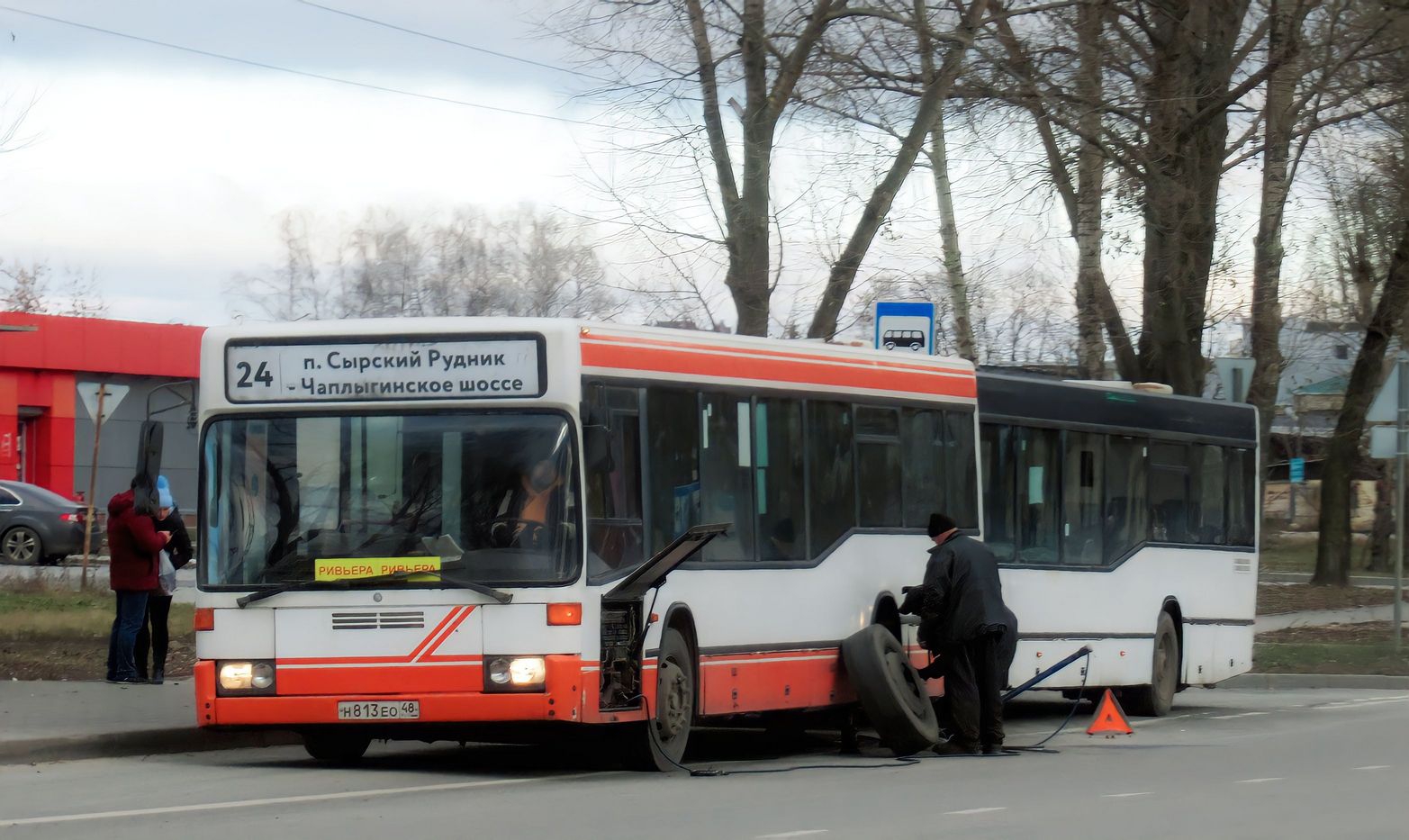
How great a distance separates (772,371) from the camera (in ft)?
43.6

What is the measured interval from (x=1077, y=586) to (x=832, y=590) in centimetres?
408

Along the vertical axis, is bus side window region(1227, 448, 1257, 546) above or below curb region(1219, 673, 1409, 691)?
above

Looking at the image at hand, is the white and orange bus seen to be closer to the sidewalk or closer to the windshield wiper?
the windshield wiper

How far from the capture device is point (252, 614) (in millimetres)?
11258

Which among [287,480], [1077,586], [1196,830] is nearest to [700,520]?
[287,480]

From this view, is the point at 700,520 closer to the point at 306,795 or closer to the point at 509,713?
the point at 509,713

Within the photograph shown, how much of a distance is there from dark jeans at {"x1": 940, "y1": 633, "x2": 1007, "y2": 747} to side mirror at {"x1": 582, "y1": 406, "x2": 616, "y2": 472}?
11.6 feet

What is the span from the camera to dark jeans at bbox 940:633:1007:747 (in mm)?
13609

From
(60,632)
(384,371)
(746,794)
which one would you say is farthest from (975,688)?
(60,632)

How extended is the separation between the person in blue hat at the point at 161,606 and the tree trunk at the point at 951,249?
36.4ft

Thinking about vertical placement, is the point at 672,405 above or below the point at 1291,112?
below

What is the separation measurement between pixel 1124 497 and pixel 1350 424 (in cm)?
1840

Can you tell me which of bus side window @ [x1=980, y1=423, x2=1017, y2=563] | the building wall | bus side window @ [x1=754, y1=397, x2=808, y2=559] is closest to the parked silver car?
the building wall

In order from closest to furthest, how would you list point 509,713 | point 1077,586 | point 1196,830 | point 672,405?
point 1196,830 → point 509,713 → point 672,405 → point 1077,586
